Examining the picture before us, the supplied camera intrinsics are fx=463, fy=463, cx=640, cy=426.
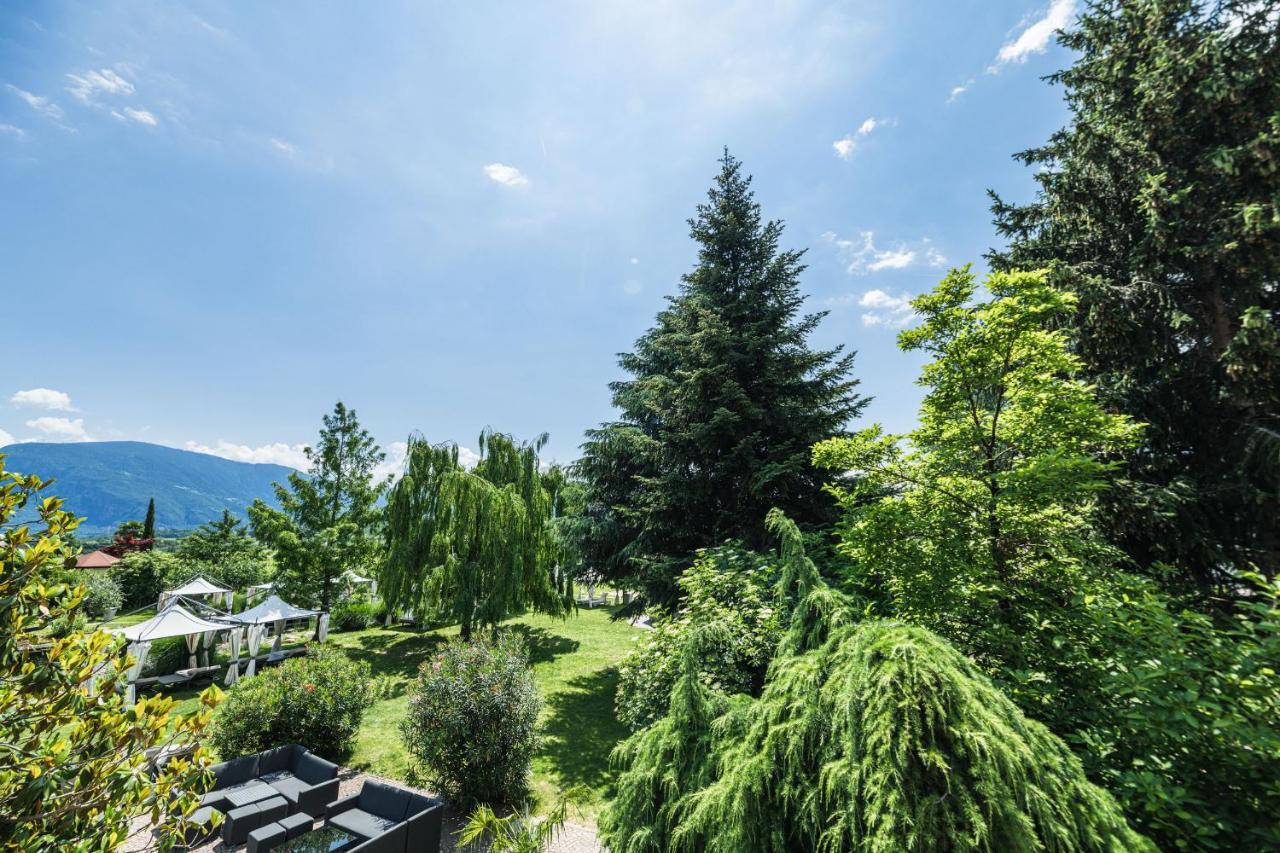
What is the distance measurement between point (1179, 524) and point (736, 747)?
29.9 ft

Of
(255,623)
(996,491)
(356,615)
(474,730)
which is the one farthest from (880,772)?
(356,615)

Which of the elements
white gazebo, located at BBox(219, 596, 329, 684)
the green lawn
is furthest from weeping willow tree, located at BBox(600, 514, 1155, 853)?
white gazebo, located at BBox(219, 596, 329, 684)

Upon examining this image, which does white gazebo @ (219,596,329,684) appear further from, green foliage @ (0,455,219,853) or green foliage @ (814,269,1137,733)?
green foliage @ (814,269,1137,733)

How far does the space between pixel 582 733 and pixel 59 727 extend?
9.06m

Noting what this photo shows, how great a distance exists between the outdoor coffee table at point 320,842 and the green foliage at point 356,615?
49.0ft

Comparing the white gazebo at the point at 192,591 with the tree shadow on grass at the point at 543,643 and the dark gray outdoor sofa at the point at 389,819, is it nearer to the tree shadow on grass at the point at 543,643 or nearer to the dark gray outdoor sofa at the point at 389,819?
the tree shadow on grass at the point at 543,643

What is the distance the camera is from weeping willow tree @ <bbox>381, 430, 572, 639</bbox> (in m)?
12.8

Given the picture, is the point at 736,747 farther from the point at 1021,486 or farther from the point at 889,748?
the point at 1021,486

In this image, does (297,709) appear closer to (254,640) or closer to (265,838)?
(265,838)

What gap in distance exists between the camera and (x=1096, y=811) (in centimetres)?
243

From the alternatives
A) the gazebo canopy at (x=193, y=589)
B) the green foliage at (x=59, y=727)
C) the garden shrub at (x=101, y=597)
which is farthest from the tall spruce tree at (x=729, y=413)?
the garden shrub at (x=101, y=597)

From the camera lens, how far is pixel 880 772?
2.41 m

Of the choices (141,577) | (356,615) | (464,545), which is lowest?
(356,615)

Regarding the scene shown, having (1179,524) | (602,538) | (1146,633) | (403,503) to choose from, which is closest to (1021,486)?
(1146,633)
